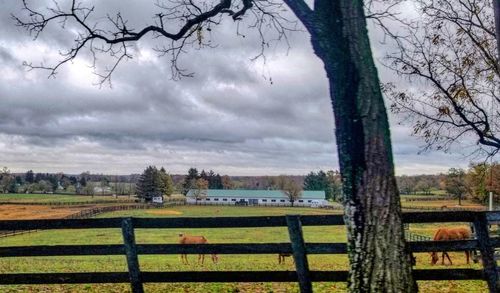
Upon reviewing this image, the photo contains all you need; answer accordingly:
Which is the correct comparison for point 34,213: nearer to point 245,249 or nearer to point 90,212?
point 90,212

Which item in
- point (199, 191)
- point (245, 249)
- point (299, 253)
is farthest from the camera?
point (199, 191)

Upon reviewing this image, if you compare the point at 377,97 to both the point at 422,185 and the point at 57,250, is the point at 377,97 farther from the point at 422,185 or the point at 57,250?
the point at 422,185

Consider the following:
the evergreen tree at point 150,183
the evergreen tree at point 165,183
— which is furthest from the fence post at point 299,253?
the evergreen tree at point 165,183

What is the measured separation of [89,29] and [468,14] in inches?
454

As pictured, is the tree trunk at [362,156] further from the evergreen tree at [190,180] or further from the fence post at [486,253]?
the evergreen tree at [190,180]

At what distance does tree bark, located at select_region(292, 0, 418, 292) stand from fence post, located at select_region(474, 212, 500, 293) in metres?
3.02

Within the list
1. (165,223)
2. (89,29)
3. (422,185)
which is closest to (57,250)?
(165,223)

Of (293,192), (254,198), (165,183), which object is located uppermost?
(165,183)

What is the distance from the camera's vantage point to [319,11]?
453 cm

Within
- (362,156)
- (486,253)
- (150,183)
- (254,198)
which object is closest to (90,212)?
(150,183)

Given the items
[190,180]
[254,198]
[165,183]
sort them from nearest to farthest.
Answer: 1. [165,183]
2. [254,198]
3. [190,180]

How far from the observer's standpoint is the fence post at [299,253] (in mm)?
6160

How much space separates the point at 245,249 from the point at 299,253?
0.82 meters

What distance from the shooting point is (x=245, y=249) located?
6.54 meters
